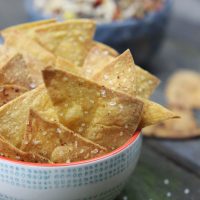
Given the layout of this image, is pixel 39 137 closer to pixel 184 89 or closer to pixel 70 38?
pixel 70 38

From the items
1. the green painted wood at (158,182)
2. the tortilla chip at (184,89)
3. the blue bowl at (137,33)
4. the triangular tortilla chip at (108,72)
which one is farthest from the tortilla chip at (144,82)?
the blue bowl at (137,33)

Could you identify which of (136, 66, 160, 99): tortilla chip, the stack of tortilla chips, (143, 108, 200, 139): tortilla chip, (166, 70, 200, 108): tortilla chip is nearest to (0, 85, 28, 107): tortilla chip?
the stack of tortilla chips

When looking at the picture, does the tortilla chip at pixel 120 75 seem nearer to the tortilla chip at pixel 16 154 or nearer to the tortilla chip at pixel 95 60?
the tortilla chip at pixel 95 60

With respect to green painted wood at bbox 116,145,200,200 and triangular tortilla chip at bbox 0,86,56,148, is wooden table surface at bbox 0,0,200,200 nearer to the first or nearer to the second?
green painted wood at bbox 116,145,200,200

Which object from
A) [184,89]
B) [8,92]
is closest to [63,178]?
[8,92]

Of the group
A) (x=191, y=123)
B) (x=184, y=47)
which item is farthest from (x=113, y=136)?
(x=184, y=47)

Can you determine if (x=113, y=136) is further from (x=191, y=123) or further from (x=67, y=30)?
(x=191, y=123)
